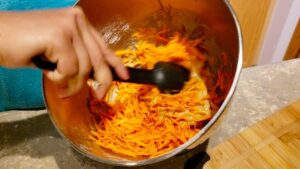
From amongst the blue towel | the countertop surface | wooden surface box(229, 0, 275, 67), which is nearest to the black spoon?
the countertop surface

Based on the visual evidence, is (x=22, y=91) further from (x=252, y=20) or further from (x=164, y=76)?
(x=252, y=20)

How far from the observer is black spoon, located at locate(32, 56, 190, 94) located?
2.08 ft

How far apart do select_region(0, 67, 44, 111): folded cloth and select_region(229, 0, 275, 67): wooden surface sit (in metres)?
0.75

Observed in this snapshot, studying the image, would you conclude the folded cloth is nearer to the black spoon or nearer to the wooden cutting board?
the black spoon

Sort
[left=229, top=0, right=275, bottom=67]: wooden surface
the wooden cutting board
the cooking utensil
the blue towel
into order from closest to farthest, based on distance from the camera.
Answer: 1. the cooking utensil
2. the wooden cutting board
3. the blue towel
4. [left=229, top=0, right=275, bottom=67]: wooden surface

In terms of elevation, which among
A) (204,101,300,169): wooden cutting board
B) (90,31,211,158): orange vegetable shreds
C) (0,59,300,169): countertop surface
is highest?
(90,31,211,158): orange vegetable shreds

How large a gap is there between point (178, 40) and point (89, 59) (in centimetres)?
33

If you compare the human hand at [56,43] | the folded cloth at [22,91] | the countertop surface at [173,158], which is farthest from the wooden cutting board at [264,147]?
the folded cloth at [22,91]

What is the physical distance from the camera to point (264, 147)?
0.74 metres

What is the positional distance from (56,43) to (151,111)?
323 millimetres

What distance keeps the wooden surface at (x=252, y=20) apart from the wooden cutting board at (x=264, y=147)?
61cm

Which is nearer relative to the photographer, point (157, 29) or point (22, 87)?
point (157, 29)

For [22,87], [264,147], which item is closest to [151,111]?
[264,147]

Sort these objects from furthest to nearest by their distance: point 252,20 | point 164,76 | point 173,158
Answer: point 252,20 < point 173,158 < point 164,76
